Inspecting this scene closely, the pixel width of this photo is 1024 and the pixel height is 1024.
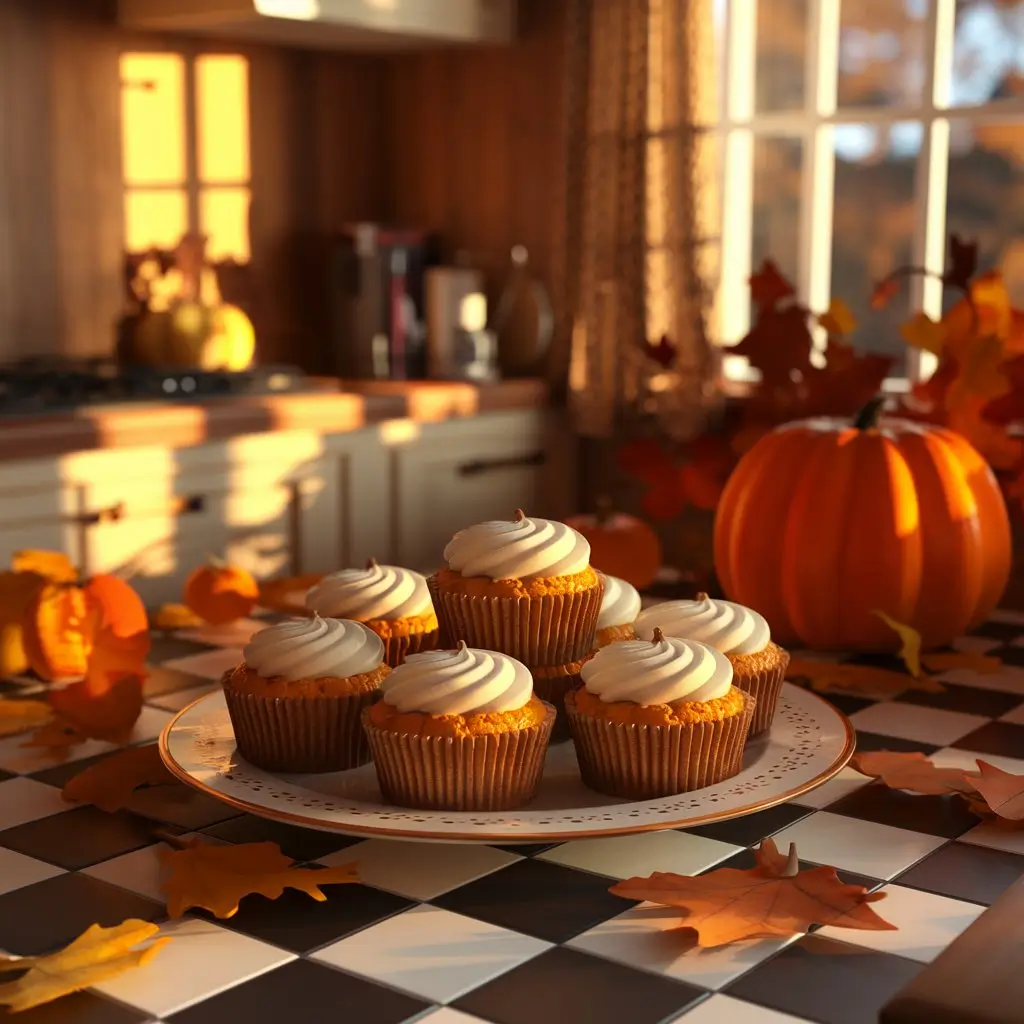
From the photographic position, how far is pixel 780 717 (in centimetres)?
141

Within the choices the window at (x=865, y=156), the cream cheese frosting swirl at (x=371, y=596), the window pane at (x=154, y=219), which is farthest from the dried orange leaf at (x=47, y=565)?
the window at (x=865, y=156)

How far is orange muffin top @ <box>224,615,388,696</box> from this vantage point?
1.26 metres

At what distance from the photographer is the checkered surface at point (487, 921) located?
0.96 m

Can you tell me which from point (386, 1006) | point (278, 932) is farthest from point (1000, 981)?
point (278, 932)

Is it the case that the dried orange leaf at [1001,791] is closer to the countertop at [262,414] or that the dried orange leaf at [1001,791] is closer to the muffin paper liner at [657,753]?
the muffin paper liner at [657,753]

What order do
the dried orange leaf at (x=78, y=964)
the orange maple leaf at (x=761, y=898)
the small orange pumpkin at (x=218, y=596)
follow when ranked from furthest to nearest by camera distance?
the small orange pumpkin at (x=218, y=596), the orange maple leaf at (x=761, y=898), the dried orange leaf at (x=78, y=964)

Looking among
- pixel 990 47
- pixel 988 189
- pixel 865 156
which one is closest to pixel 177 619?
pixel 990 47

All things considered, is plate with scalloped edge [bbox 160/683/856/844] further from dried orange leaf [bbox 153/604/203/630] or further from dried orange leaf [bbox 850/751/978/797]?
dried orange leaf [bbox 153/604/203/630]

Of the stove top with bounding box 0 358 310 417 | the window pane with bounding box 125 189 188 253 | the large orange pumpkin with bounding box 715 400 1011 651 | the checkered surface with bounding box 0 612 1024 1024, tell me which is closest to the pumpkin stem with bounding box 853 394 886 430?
the large orange pumpkin with bounding box 715 400 1011 651

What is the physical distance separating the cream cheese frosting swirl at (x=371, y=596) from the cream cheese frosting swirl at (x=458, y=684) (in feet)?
0.62

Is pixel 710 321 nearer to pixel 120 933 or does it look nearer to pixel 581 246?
pixel 581 246

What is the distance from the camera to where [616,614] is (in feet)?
4.71

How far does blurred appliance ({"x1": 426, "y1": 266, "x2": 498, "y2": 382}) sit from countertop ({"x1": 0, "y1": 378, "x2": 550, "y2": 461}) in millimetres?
95

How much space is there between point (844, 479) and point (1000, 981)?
1125 millimetres
